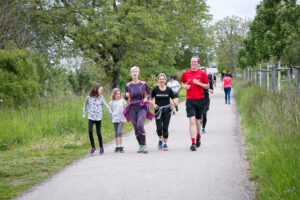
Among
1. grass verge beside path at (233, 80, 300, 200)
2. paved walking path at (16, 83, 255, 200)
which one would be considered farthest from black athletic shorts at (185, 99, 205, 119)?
grass verge beside path at (233, 80, 300, 200)

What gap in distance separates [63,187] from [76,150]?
3552 millimetres

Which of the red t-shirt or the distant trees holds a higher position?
the distant trees

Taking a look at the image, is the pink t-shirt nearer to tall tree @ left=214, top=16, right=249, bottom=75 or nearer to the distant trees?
the distant trees

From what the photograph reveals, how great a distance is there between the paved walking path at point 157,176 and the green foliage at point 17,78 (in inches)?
231

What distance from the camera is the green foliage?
14.3 metres

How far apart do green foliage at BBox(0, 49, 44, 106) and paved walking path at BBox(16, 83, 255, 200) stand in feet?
19.2

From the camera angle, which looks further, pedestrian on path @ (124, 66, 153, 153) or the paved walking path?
pedestrian on path @ (124, 66, 153, 153)

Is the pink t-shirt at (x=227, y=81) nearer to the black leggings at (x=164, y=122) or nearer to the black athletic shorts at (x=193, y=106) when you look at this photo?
the black athletic shorts at (x=193, y=106)

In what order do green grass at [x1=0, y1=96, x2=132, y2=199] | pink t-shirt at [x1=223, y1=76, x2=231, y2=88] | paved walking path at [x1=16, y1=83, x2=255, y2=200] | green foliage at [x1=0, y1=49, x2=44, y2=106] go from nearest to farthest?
1. paved walking path at [x1=16, y1=83, x2=255, y2=200]
2. green grass at [x1=0, y1=96, x2=132, y2=199]
3. green foliage at [x1=0, y1=49, x2=44, y2=106]
4. pink t-shirt at [x1=223, y1=76, x2=231, y2=88]

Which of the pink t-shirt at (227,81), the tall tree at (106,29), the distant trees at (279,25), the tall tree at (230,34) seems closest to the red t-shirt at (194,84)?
the distant trees at (279,25)

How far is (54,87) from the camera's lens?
2178cm

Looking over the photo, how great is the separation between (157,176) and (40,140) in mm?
5115

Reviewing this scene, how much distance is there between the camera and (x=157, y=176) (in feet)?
21.4

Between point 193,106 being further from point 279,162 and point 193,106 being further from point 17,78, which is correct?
point 17,78
